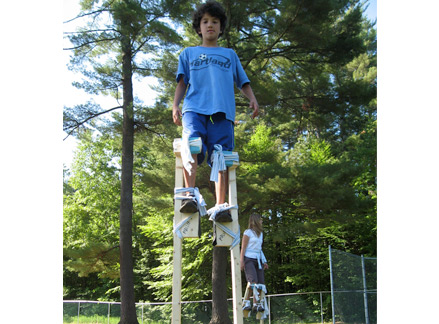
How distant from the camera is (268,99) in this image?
878cm

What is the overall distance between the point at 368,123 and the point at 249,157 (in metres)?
5.91

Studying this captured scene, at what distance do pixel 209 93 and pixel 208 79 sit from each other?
3.8 inches

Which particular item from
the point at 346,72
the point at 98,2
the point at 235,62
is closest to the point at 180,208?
the point at 235,62

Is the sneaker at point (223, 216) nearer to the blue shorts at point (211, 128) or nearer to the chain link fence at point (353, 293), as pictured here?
the blue shorts at point (211, 128)

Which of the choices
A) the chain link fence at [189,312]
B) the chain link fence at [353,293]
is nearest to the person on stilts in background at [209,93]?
the chain link fence at [353,293]

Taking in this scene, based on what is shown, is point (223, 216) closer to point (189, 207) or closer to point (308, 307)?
point (189, 207)

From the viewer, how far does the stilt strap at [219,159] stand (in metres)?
2.77

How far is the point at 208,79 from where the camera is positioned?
9.38 feet

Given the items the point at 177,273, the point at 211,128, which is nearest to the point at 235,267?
the point at 177,273

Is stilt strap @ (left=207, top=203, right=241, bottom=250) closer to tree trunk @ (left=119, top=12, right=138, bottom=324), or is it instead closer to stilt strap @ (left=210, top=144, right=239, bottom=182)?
stilt strap @ (left=210, top=144, right=239, bottom=182)

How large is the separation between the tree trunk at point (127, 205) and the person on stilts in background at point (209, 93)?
525 centimetres

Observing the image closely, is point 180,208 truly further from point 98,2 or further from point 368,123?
point 368,123

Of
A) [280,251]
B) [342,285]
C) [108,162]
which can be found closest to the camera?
[342,285]

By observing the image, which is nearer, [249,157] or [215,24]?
[215,24]
